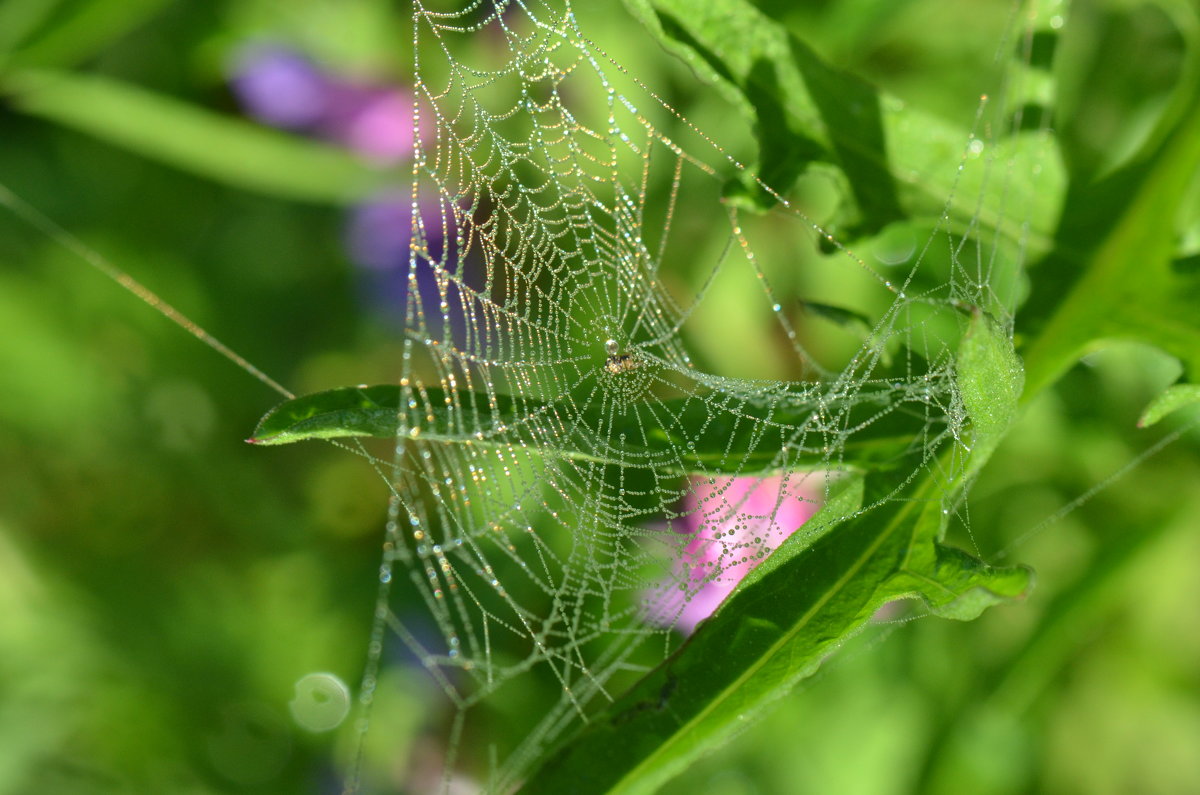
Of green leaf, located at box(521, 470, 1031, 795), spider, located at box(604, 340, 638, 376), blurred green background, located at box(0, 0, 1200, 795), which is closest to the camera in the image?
green leaf, located at box(521, 470, 1031, 795)

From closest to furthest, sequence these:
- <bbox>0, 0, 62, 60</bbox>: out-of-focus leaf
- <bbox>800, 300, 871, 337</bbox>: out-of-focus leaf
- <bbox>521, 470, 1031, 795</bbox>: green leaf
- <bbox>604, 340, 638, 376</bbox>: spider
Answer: <bbox>521, 470, 1031, 795</bbox>: green leaf
<bbox>800, 300, 871, 337</bbox>: out-of-focus leaf
<bbox>604, 340, 638, 376</bbox>: spider
<bbox>0, 0, 62, 60</bbox>: out-of-focus leaf

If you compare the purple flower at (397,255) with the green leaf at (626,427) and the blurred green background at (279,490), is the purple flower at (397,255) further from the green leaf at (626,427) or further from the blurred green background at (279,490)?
the green leaf at (626,427)

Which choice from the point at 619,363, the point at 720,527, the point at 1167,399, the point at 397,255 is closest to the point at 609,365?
the point at 619,363

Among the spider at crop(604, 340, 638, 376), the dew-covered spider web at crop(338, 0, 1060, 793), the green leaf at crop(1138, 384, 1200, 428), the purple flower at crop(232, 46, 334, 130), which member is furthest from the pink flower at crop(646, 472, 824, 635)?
the purple flower at crop(232, 46, 334, 130)

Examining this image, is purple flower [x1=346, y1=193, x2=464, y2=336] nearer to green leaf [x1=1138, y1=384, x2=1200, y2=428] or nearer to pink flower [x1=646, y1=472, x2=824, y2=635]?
pink flower [x1=646, y1=472, x2=824, y2=635]

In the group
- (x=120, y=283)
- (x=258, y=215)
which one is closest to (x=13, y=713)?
(x=120, y=283)

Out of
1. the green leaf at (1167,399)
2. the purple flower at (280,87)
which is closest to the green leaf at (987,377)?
the green leaf at (1167,399)

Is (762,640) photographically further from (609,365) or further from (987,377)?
(609,365)

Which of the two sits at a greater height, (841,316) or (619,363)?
(619,363)
